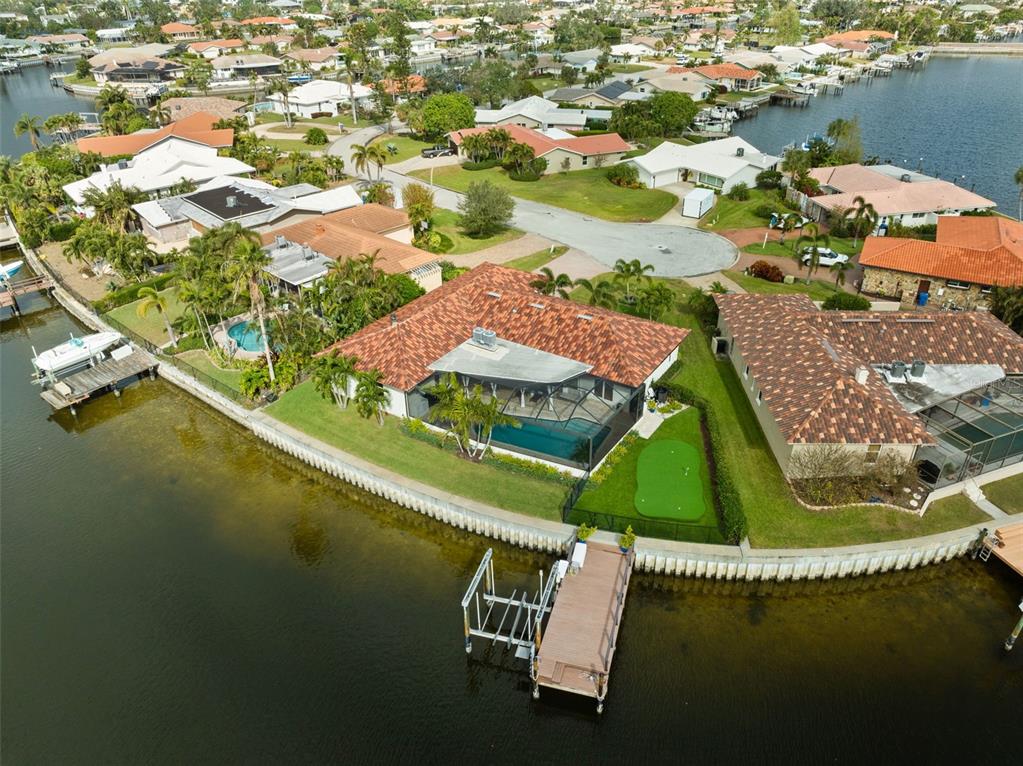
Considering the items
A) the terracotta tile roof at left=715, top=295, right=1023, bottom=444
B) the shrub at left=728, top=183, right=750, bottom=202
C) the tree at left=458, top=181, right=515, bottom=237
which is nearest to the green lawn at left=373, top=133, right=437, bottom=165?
the tree at left=458, top=181, right=515, bottom=237

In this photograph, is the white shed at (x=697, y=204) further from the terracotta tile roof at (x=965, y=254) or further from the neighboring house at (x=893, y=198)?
the terracotta tile roof at (x=965, y=254)

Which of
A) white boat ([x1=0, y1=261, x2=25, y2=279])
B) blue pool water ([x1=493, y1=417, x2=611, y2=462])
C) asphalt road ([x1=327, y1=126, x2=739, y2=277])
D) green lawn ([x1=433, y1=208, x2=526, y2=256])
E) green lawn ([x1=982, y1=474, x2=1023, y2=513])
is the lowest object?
white boat ([x1=0, y1=261, x2=25, y2=279])

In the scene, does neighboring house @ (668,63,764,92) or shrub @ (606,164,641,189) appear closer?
shrub @ (606,164,641,189)

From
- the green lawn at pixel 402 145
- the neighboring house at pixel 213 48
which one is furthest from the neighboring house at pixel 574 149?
the neighboring house at pixel 213 48

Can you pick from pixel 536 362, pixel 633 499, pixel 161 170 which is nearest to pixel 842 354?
pixel 633 499

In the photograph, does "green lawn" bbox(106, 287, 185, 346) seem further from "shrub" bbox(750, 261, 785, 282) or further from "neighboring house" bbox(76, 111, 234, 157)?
"shrub" bbox(750, 261, 785, 282)

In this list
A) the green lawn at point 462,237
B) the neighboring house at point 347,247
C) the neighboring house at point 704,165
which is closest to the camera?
the neighboring house at point 347,247
